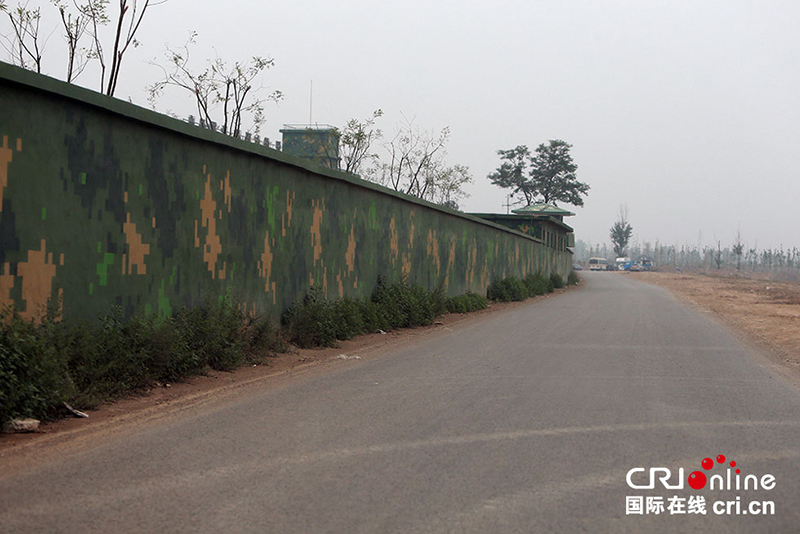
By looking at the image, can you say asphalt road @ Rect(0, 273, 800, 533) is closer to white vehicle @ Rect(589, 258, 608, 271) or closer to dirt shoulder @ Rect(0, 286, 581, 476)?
dirt shoulder @ Rect(0, 286, 581, 476)

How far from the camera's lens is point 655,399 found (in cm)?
751

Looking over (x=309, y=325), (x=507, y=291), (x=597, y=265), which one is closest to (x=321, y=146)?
(x=507, y=291)

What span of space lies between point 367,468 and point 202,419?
206 cm

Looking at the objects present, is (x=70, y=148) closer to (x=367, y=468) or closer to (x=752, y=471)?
(x=367, y=468)

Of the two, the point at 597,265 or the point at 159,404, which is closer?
the point at 159,404

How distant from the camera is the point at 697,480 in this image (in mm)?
4688

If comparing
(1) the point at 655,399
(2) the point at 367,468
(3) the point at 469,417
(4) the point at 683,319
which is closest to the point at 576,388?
(1) the point at 655,399

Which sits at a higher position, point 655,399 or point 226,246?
point 226,246

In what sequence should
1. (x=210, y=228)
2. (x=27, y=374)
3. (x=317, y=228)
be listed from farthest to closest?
1. (x=317, y=228)
2. (x=210, y=228)
3. (x=27, y=374)

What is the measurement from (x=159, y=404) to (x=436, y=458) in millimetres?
3109

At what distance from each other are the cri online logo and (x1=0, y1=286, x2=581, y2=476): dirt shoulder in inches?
152

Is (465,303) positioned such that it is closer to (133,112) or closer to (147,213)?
(147,213)

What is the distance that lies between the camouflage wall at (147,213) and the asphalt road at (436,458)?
6.58 ft

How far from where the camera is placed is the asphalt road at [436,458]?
390 centimetres
